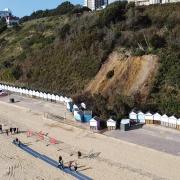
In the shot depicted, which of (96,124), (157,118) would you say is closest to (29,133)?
(96,124)

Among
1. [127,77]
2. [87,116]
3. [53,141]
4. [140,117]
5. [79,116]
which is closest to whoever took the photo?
[53,141]

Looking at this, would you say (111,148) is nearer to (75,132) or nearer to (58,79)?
(75,132)

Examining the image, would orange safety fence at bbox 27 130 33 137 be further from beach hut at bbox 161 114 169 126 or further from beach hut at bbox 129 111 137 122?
beach hut at bbox 161 114 169 126

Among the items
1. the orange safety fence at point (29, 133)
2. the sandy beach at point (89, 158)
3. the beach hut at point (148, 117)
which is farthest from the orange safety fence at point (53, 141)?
the beach hut at point (148, 117)

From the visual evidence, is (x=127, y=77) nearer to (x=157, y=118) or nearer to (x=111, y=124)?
(x=157, y=118)

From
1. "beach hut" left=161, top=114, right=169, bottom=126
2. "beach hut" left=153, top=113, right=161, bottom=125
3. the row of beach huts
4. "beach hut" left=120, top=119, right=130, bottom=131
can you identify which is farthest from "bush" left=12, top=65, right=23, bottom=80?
"beach hut" left=161, top=114, right=169, bottom=126

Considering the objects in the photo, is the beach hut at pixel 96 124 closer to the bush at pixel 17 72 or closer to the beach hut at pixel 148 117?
the beach hut at pixel 148 117
